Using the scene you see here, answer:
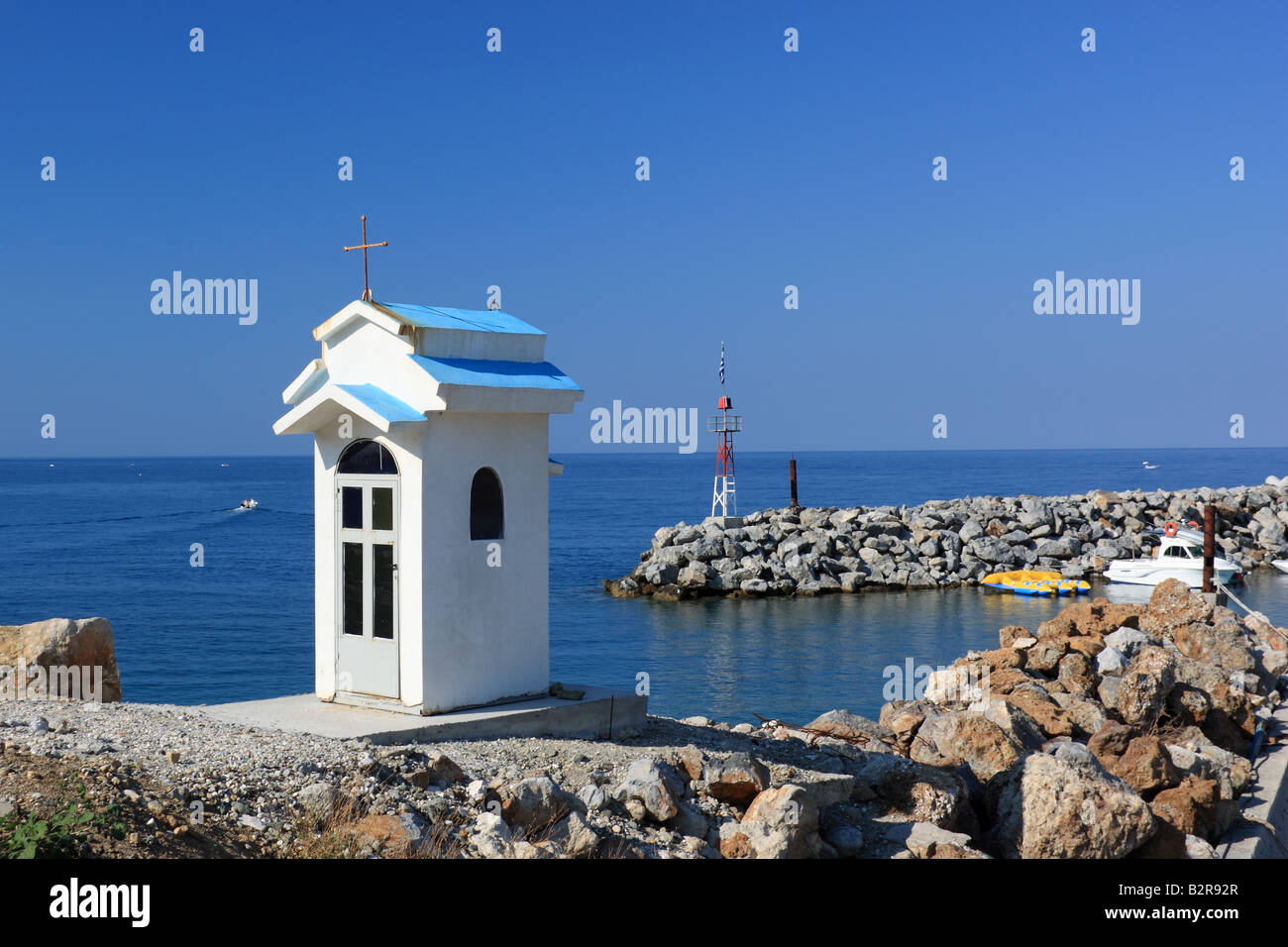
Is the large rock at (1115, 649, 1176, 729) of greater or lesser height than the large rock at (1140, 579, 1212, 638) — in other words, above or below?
below

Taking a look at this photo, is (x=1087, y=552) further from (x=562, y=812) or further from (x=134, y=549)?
(x=134, y=549)

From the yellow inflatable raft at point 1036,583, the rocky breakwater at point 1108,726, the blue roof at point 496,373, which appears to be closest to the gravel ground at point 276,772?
the rocky breakwater at point 1108,726

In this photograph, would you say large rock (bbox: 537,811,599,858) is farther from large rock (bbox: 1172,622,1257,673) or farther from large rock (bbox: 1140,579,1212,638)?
large rock (bbox: 1140,579,1212,638)

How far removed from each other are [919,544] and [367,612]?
3678 centimetres

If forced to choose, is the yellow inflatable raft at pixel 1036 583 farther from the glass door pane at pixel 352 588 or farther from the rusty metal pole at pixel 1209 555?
the glass door pane at pixel 352 588

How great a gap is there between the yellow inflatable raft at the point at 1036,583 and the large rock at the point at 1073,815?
3354 centimetres

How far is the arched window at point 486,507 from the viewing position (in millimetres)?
10938

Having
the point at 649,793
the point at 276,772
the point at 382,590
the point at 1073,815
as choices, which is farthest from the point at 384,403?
the point at 1073,815

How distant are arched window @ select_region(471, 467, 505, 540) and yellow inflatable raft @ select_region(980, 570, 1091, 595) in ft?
111

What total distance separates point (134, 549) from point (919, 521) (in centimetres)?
4782

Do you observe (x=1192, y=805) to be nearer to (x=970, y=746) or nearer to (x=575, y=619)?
(x=970, y=746)

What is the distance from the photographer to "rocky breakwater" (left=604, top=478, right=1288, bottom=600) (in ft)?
137

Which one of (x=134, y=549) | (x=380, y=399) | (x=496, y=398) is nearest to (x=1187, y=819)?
(x=496, y=398)

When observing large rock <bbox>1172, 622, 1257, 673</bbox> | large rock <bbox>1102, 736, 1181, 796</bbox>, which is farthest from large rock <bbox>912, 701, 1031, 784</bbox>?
large rock <bbox>1172, 622, 1257, 673</bbox>
